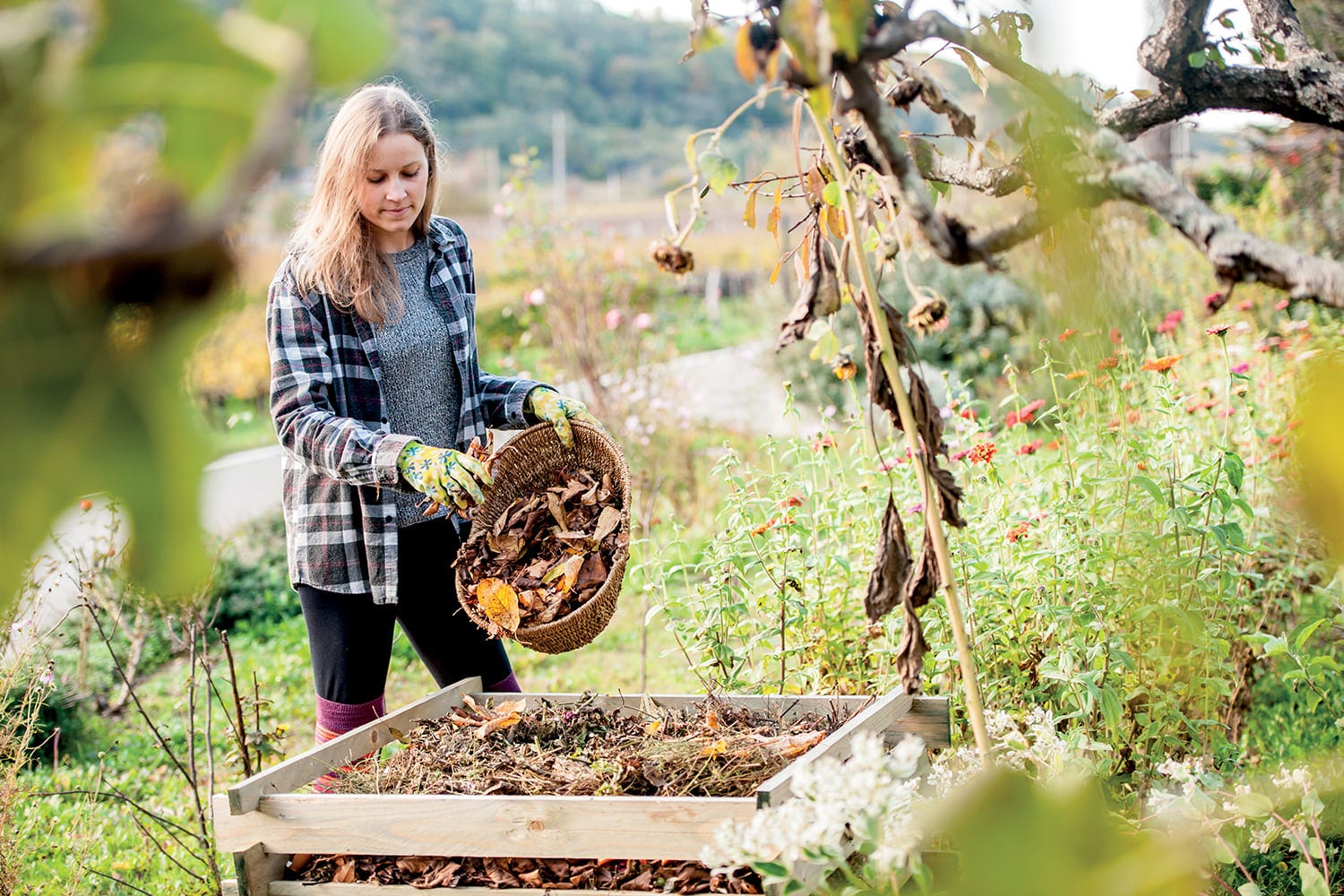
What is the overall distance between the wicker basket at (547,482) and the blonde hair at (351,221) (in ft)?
1.32

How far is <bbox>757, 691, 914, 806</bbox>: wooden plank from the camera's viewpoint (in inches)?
64.1

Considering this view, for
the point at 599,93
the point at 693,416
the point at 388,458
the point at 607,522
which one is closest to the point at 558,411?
the point at 607,522

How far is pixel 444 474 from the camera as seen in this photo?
2.13 m

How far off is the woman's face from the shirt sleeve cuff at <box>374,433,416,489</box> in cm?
52

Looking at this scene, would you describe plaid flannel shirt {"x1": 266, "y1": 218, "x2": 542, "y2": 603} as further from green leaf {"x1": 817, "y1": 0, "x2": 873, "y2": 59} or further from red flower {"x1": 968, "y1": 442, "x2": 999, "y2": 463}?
green leaf {"x1": 817, "y1": 0, "x2": 873, "y2": 59}

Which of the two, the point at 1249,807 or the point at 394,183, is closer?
the point at 1249,807

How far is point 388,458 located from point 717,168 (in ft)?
3.70

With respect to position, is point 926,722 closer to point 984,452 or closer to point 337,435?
point 984,452

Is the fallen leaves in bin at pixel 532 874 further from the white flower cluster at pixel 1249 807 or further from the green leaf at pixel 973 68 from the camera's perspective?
the green leaf at pixel 973 68

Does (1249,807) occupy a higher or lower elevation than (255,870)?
higher

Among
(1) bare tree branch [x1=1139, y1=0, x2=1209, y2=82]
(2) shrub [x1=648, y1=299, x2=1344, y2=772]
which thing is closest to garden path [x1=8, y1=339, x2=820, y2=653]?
(2) shrub [x1=648, y1=299, x2=1344, y2=772]

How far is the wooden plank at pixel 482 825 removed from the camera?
Answer: 170cm

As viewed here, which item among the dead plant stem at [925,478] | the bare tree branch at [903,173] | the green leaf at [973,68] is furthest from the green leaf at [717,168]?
the green leaf at [973,68]

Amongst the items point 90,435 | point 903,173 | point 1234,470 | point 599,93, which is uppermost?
point 599,93
